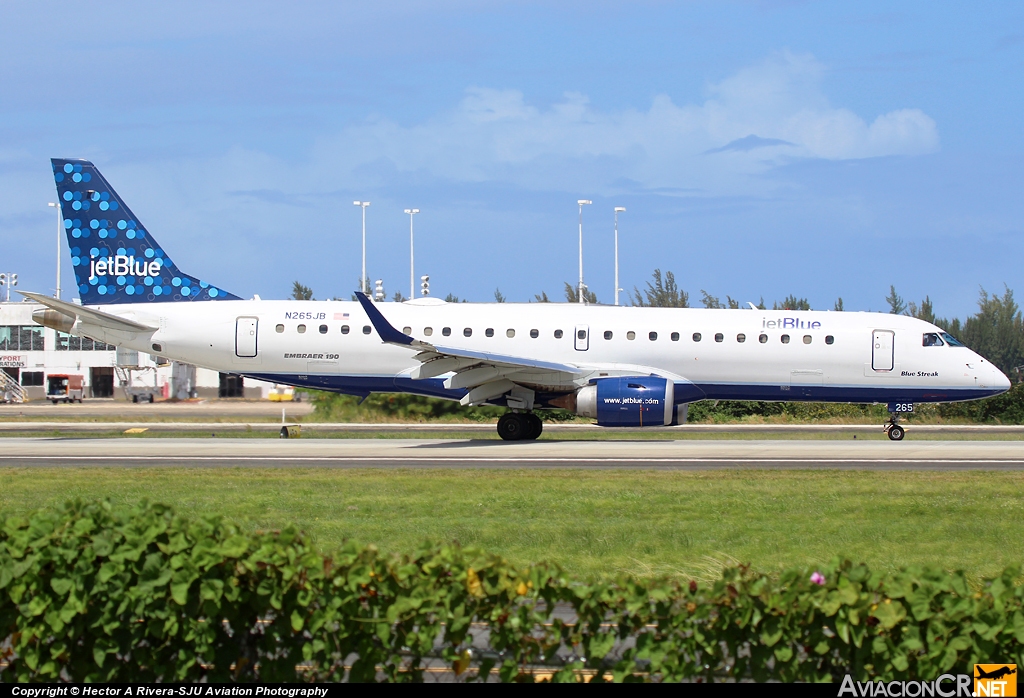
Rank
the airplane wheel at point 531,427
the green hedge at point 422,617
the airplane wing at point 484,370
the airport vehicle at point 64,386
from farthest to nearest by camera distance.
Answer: the airport vehicle at point 64,386 → the airplane wheel at point 531,427 → the airplane wing at point 484,370 → the green hedge at point 422,617

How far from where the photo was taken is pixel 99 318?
26.9 metres

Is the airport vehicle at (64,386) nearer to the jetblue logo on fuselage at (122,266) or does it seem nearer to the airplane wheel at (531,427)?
the jetblue logo on fuselage at (122,266)

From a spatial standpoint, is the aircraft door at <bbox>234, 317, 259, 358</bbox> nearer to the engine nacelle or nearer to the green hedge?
the engine nacelle

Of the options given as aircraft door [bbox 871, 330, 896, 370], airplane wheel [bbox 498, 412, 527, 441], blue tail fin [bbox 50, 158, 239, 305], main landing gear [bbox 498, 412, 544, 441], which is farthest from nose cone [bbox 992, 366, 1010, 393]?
blue tail fin [bbox 50, 158, 239, 305]

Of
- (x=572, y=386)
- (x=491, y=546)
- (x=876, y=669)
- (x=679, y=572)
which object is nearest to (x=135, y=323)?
(x=572, y=386)

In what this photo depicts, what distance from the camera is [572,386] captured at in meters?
26.1

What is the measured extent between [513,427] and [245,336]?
794 centimetres

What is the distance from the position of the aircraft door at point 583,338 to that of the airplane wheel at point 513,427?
8.67ft

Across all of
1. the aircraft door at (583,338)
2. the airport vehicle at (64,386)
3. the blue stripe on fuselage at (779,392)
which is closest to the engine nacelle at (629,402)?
the blue stripe on fuselage at (779,392)

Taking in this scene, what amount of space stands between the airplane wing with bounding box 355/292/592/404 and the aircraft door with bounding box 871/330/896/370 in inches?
308

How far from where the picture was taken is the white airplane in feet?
87.1

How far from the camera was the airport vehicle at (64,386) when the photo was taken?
75.2 m

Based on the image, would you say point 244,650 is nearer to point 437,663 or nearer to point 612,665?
point 437,663

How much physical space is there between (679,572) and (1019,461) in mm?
15458
